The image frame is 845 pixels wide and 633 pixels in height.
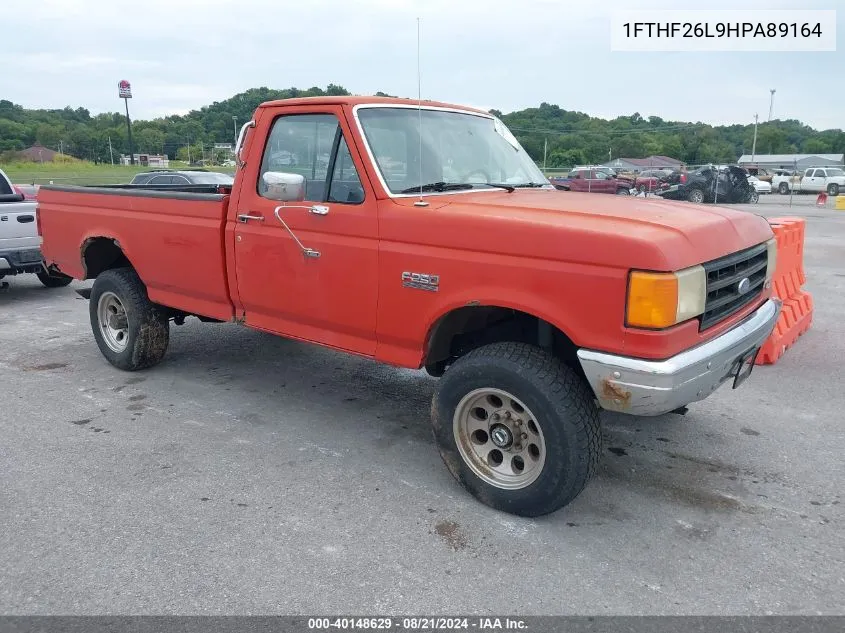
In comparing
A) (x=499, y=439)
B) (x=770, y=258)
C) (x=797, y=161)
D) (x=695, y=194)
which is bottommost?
(x=499, y=439)

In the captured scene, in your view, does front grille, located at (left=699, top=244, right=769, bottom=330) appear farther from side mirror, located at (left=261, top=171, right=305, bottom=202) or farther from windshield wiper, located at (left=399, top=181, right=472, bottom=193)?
side mirror, located at (left=261, top=171, right=305, bottom=202)

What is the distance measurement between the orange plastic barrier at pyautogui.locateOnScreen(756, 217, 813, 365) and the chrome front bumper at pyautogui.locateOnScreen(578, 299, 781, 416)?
3.08 metres

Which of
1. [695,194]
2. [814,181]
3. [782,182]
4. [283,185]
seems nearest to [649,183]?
[695,194]

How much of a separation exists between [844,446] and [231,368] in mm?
4672

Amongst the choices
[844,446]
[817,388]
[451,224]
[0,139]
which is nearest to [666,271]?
[451,224]

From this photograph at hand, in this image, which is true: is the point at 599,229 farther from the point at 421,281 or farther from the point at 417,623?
the point at 417,623

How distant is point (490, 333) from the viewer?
3.97 m

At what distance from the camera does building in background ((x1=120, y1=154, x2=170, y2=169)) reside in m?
54.7

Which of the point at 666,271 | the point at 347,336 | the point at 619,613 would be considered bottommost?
the point at 619,613

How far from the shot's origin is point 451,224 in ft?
11.5

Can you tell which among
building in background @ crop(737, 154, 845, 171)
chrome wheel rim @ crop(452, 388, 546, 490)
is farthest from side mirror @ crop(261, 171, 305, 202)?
building in background @ crop(737, 154, 845, 171)

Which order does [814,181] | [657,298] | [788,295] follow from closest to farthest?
1. [657,298]
2. [788,295]
3. [814,181]

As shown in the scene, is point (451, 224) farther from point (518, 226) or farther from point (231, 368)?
point (231, 368)

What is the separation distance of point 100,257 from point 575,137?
47232 millimetres
